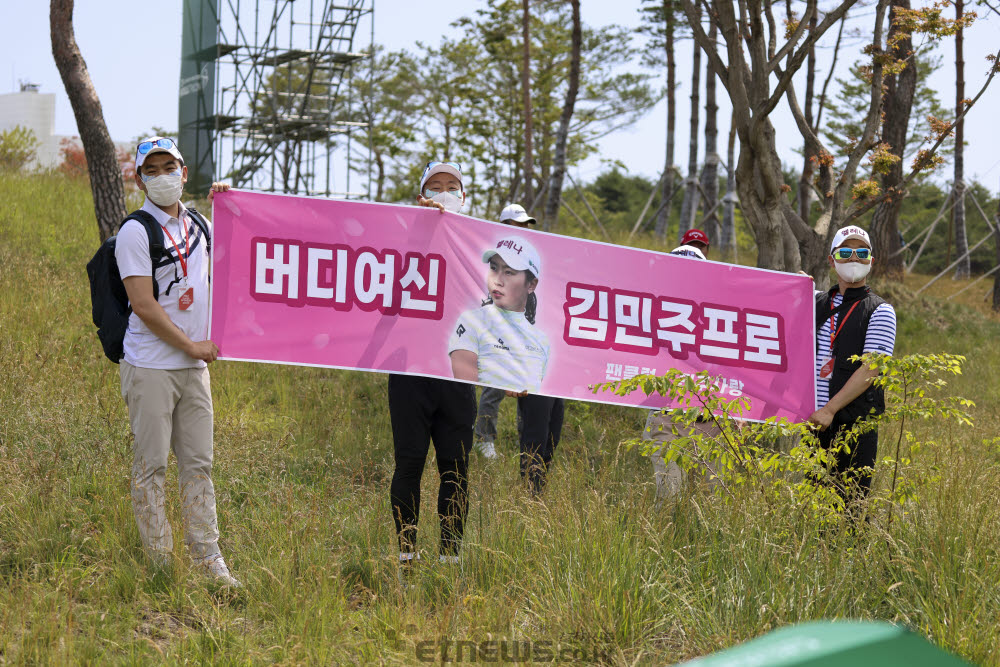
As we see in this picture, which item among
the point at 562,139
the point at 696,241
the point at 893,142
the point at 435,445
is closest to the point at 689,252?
the point at 696,241

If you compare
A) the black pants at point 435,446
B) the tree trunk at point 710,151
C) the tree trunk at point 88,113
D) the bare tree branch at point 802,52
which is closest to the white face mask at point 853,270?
the black pants at point 435,446

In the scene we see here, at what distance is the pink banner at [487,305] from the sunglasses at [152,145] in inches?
21.0

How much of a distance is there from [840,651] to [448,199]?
4.34 metres

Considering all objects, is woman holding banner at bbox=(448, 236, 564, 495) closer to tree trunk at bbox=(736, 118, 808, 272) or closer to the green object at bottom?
tree trunk at bbox=(736, 118, 808, 272)

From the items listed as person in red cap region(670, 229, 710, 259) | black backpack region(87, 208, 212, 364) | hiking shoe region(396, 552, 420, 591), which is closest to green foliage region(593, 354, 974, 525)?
hiking shoe region(396, 552, 420, 591)

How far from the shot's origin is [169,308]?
4.43 meters

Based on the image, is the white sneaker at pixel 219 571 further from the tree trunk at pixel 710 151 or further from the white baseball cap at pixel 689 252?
the tree trunk at pixel 710 151

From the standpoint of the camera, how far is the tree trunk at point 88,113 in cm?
988

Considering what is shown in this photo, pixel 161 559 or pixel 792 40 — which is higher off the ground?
pixel 792 40

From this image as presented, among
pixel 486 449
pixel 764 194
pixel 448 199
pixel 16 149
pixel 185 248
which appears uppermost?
pixel 16 149

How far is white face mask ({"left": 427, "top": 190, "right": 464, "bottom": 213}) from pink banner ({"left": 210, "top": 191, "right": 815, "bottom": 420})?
0.26 ft

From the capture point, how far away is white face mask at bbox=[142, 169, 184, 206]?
4.40 meters

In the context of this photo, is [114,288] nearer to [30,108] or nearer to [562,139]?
[562,139]

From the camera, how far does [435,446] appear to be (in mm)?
4703
